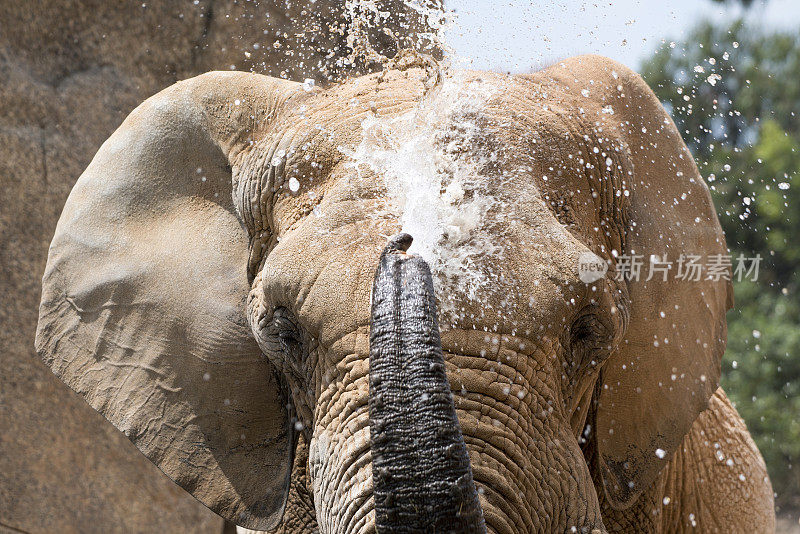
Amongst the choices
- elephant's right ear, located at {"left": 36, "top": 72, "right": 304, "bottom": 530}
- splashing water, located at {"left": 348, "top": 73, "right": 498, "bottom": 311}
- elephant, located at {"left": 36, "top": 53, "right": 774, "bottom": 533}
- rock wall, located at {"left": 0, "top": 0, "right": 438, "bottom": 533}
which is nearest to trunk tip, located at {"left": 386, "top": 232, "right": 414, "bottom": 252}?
elephant, located at {"left": 36, "top": 53, "right": 774, "bottom": 533}

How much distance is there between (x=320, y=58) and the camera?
4.05 m

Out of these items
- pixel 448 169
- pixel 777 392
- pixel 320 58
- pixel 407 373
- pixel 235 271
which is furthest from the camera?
pixel 777 392

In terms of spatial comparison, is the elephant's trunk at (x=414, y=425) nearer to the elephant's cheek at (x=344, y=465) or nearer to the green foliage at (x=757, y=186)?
the elephant's cheek at (x=344, y=465)

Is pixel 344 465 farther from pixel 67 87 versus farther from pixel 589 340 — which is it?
pixel 67 87

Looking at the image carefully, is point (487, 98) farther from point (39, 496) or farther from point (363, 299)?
point (39, 496)

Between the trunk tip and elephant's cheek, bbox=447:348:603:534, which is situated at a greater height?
the trunk tip

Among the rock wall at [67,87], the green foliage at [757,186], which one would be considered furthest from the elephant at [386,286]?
the green foliage at [757,186]

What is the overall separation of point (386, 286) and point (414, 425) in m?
0.24

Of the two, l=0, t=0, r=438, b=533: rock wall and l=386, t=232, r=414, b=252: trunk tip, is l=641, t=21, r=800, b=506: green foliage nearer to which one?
l=0, t=0, r=438, b=533: rock wall

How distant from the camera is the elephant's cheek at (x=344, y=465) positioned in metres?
1.72

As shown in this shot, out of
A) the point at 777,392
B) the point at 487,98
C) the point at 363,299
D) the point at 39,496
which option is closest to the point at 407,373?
the point at 363,299

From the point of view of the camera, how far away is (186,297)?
2367 millimetres

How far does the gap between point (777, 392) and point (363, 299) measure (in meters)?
7.90

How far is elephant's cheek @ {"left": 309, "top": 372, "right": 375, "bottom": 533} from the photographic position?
1.72 m
